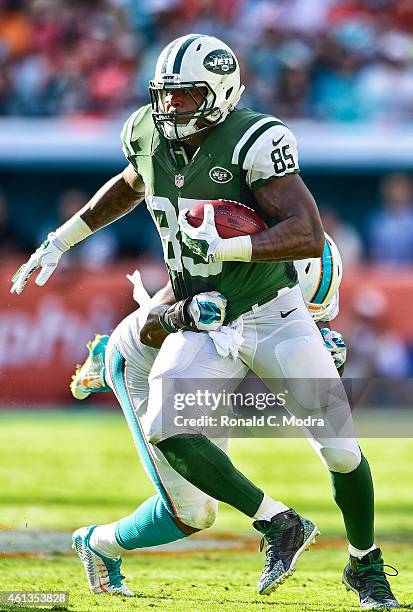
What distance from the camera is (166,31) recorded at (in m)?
14.1

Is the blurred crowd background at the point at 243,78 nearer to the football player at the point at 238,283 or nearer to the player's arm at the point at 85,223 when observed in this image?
the player's arm at the point at 85,223

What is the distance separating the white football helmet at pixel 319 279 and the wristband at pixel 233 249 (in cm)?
64

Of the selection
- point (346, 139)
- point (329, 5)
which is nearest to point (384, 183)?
point (346, 139)

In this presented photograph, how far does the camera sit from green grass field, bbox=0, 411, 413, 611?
4.68m

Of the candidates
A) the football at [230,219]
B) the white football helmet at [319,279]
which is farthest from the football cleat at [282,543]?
the football at [230,219]

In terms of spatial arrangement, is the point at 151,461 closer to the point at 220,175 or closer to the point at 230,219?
the point at 230,219

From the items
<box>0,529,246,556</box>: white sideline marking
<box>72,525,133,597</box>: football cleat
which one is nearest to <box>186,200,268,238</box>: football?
<box>72,525,133,597</box>: football cleat

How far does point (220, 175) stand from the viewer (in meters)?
4.29

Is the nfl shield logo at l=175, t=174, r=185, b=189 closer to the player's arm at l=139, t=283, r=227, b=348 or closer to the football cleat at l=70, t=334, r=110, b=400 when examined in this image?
the player's arm at l=139, t=283, r=227, b=348

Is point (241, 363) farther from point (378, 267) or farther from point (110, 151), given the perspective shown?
point (110, 151)

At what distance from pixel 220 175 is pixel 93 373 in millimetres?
1247

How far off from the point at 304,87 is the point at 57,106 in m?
2.89

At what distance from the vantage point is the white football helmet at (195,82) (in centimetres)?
432

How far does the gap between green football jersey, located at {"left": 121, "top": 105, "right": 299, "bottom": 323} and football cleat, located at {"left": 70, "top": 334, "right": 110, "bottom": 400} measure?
0.70 m
